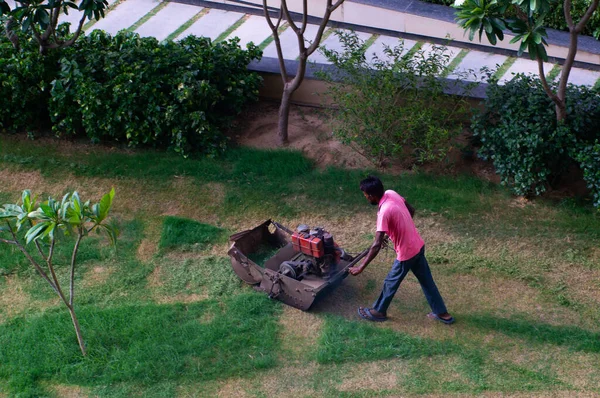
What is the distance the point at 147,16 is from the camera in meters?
12.8

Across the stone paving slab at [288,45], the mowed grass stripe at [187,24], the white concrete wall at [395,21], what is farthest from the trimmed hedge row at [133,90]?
the white concrete wall at [395,21]

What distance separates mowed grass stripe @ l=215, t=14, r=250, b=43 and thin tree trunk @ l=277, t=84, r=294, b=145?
9.02ft

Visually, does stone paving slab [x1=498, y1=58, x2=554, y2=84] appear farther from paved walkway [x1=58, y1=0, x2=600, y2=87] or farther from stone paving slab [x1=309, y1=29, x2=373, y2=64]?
stone paving slab [x1=309, y1=29, x2=373, y2=64]

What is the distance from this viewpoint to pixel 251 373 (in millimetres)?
6316

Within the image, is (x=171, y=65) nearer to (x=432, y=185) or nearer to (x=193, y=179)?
(x=193, y=179)

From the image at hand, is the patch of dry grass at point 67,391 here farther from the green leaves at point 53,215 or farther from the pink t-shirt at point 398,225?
the pink t-shirt at point 398,225

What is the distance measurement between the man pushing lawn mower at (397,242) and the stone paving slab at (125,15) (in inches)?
291

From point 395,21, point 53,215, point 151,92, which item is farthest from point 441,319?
point 395,21

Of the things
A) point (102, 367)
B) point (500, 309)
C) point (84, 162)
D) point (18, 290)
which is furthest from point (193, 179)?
point (500, 309)

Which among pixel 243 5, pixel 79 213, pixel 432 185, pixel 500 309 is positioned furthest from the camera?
pixel 243 5

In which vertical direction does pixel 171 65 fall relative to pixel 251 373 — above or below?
above

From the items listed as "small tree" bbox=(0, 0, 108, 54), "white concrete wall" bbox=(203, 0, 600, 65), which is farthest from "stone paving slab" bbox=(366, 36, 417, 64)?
"small tree" bbox=(0, 0, 108, 54)

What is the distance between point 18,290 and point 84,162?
7.98 feet

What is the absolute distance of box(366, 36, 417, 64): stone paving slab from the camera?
10984mm
